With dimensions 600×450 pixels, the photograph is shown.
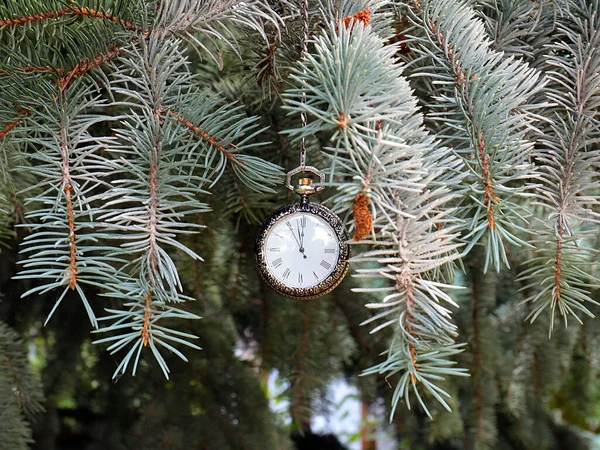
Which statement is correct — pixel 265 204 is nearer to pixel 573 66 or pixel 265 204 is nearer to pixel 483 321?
pixel 573 66

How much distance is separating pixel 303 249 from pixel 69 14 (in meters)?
0.26

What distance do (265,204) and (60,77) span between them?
0.27 meters

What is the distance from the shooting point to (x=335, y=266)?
573mm

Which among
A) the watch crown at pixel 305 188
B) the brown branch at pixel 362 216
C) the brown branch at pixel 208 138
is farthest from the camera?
the watch crown at pixel 305 188

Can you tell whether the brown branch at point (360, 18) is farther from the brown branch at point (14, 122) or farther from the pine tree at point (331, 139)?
the brown branch at point (14, 122)

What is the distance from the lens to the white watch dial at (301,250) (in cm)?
58

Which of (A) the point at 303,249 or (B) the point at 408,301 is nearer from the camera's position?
(B) the point at 408,301

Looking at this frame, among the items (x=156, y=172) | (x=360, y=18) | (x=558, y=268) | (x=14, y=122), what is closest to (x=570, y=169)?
(x=558, y=268)

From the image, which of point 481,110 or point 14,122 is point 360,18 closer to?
point 481,110

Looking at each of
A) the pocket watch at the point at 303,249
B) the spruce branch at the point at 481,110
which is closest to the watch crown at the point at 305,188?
the pocket watch at the point at 303,249

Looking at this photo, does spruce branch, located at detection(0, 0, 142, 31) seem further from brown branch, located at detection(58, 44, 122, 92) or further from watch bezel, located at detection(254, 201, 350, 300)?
watch bezel, located at detection(254, 201, 350, 300)

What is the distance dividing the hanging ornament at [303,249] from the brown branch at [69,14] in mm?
177

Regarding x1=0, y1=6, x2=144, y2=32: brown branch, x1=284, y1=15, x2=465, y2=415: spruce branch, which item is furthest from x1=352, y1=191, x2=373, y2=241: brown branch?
x1=0, y1=6, x2=144, y2=32: brown branch

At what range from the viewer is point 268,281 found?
0.60 m
